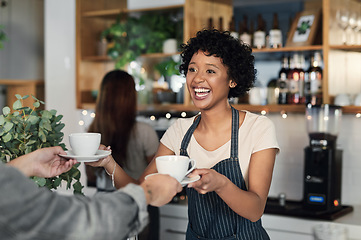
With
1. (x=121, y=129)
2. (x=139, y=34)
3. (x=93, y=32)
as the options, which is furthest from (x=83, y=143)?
(x=93, y=32)

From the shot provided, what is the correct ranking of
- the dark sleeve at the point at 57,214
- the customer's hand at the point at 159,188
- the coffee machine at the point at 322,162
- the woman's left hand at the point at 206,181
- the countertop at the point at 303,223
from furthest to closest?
the coffee machine at the point at 322,162
the countertop at the point at 303,223
the woman's left hand at the point at 206,181
the customer's hand at the point at 159,188
the dark sleeve at the point at 57,214

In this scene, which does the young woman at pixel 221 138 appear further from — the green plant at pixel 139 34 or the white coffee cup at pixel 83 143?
the green plant at pixel 139 34

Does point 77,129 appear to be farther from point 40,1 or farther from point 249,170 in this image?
point 249,170

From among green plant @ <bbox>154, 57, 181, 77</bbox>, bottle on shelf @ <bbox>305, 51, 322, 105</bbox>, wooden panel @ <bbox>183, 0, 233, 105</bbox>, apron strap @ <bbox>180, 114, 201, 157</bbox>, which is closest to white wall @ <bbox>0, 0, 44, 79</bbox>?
green plant @ <bbox>154, 57, 181, 77</bbox>

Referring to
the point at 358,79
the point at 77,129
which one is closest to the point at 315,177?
the point at 358,79

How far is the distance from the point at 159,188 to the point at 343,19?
2.36 m

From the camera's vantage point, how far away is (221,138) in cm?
190

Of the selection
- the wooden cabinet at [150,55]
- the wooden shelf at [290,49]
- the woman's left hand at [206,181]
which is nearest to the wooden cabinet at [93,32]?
the wooden cabinet at [150,55]

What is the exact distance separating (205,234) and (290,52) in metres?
1.69

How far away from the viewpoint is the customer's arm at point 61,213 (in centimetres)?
79

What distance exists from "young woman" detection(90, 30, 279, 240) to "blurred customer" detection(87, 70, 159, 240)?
0.87 metres

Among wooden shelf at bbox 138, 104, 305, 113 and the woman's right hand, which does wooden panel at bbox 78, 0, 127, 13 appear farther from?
the woman's right hand

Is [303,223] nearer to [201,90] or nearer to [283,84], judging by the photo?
[283,84]

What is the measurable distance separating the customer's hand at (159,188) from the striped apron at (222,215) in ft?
2.22
